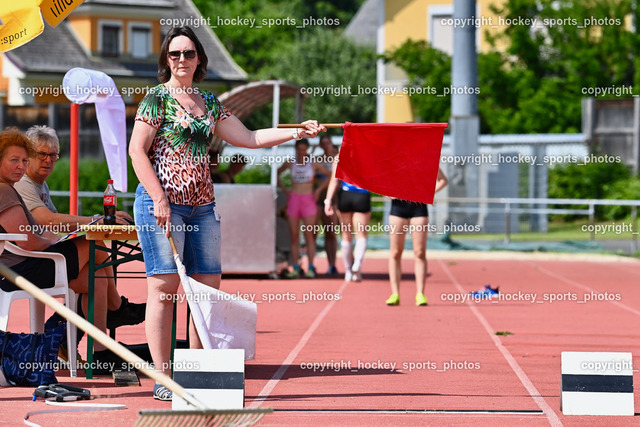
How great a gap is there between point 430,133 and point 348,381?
1.77m

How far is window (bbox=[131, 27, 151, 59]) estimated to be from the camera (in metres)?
47.1

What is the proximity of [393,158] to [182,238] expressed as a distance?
5.28ft

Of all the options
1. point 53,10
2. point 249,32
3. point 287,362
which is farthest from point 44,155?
point 249,32

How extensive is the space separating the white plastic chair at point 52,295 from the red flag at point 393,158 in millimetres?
1964

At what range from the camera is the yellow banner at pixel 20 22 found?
7.87 metres

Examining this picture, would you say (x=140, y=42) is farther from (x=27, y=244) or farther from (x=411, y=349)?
(x=27, y=244)

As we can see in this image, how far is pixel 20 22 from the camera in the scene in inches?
314

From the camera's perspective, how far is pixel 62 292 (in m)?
7.42

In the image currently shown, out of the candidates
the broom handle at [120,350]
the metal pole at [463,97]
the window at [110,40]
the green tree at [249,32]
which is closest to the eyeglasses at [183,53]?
the broom handle at [120,350]

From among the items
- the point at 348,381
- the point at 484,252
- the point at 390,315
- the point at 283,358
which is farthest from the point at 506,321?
the point at 484,252

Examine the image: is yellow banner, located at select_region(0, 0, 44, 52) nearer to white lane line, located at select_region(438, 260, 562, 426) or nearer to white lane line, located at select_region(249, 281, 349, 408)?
white lane line, located at select_region(249, 281, 349, 408)

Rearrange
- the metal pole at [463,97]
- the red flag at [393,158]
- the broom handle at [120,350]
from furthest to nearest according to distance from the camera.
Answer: the metal pole at [463,97] < the red flag at [393,158] < the broom handle at [120,350]

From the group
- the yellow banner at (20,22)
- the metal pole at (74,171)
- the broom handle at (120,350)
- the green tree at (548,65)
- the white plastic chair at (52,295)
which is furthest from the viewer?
the green tree at (548,65)

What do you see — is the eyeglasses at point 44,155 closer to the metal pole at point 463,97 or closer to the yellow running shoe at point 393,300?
the yellow running shoe at point 393,300
